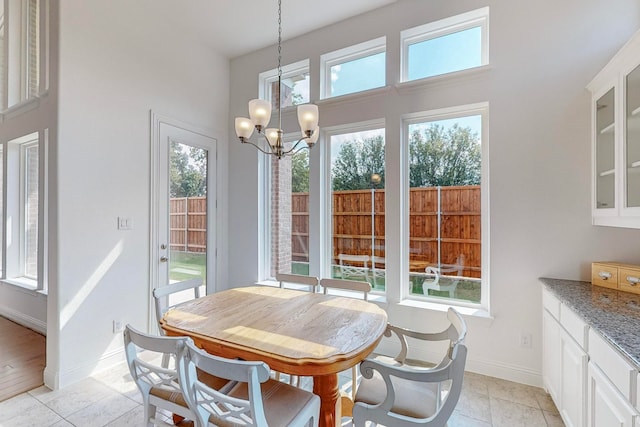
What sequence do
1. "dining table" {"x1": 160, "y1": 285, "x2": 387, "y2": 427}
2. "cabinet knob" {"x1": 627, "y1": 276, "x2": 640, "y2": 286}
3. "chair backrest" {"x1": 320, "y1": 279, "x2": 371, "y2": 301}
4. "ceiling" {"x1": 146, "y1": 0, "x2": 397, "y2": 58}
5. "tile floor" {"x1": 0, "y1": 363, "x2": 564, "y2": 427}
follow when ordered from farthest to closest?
"ceiling" {"x1": 146, "y1": 0, "x2": 397, "y2": 58}, "chair backrest" {"x1": 320, "y1": 279, "x2": 371, "y2": 301}, "tile floor" {"x1": 0, "y1": 363, "x2": 564, "y2": 427}, "cabinet knob" {"x1": 627, "y1": 276, "x2": 640, "y2": 286}, "dining table" {"x1": 160, "y1": 285, "x2": 387, "y2": 427}

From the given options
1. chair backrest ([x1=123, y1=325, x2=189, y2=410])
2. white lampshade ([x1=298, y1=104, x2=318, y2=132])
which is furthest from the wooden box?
chair backrest ([x1=123, y1=325, x2=189, y2=410])

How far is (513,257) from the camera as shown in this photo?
2428 mm

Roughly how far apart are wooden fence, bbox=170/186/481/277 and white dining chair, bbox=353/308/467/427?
129 cm

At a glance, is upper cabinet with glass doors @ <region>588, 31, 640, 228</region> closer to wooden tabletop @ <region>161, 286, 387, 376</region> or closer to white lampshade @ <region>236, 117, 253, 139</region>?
wooden tabletop @ <region>161, 286, 387, 376</region>

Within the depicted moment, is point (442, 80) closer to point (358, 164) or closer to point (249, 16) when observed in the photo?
point (358, 164)

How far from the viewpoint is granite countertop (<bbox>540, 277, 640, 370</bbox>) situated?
118cm

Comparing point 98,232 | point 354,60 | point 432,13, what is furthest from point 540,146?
point 98,232

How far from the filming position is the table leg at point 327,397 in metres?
1.50

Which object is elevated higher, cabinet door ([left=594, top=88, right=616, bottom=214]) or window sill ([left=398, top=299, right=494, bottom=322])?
cabinet door ([left=594, top=88, right=616, bottom=214])

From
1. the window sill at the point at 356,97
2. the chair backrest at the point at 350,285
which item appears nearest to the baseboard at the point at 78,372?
the chair backrest at the point at 350,285

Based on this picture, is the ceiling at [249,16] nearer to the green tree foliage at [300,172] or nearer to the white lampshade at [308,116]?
the green tree foliage at [300,172]

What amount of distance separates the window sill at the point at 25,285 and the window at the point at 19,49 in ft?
6.90

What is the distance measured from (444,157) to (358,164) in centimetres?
86

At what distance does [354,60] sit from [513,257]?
8.21ft
